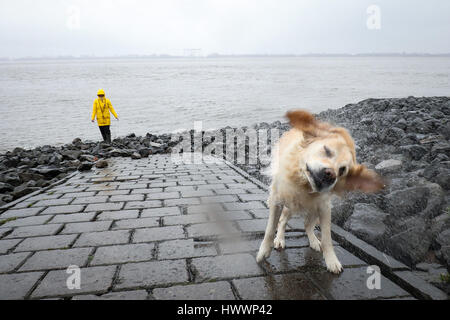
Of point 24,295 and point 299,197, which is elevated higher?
point 299,197

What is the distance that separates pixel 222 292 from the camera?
268 centimetres

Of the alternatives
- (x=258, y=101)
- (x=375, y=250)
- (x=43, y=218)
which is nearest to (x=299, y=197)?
(x=375, y=250)

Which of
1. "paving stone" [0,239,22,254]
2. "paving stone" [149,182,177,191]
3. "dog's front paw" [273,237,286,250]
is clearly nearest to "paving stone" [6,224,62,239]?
"paving stone" [0,239,22,254]

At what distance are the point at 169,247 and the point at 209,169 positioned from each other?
4277mm

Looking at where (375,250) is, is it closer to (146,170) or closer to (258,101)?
(146,170)

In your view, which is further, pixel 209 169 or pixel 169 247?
pixel 209 169

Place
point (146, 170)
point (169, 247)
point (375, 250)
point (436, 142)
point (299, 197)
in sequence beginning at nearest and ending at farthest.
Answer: point (299, 197) → point (375, 250) → point (169, 247) → point (436, 142) → point (146, 170)

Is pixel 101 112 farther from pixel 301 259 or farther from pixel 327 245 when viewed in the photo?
pixel 327 245

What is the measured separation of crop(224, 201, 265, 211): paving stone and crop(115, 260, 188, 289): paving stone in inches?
69.4

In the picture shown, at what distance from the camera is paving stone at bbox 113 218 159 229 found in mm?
4137

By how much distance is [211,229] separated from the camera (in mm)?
4031

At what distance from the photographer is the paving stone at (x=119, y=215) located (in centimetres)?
446

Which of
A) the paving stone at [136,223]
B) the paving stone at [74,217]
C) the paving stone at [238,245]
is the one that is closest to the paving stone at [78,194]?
the paving stone at [74,217]

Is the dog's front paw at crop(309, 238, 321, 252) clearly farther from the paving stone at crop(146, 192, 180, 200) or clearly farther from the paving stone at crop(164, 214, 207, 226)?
the paving stone at crop(146, 192, 180, 200)
